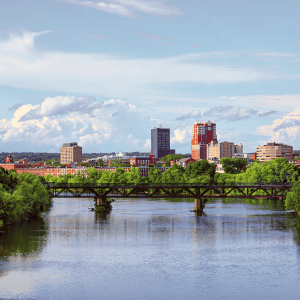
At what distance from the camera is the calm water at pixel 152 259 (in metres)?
48.0

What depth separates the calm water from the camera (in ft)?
158

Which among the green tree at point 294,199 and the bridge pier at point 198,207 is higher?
the green tree at point 294,199

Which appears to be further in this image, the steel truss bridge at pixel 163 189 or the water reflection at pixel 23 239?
the steel truss bridge at pixel 163 189

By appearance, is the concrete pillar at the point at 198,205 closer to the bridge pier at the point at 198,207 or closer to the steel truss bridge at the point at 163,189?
the bridge pier at the point at 198,207

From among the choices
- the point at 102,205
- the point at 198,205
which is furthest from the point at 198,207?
the point at 102,205

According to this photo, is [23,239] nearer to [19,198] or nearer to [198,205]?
[19,198]

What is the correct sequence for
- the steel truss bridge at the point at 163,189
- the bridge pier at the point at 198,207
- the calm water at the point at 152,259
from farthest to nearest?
1. the steel truss bridge at the point at 163,189
2. the bridge pier at the point at 198,207
3. the calm water at the point at 152,259

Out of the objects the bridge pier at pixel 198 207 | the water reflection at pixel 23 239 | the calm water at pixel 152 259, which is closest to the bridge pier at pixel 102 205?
the bridge pier at pixel 198 207

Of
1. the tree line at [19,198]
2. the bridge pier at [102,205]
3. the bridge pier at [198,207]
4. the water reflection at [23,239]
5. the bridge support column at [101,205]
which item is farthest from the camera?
the bridge support column at [101,205]

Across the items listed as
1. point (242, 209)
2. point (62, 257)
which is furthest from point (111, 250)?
point (242, 209)

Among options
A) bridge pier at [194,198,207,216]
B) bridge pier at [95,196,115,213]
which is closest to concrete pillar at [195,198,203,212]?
bridge pier at [194,198,207,216]

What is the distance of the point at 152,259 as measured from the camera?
60.1 meters

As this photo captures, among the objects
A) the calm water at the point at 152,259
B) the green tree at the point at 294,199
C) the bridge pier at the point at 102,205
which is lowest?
the calm water at the point at 152,259

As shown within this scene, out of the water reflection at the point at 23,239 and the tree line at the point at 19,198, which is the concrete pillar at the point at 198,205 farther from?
the water reflection at the point at 23,239
